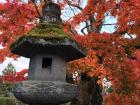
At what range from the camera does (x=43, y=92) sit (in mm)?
8883

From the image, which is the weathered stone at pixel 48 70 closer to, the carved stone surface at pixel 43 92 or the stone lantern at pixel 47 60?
the stone lantern at pixel 47 60

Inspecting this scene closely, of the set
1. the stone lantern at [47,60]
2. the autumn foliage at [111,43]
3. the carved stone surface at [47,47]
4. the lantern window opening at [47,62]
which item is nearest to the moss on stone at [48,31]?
the stone lantern at [47,60]

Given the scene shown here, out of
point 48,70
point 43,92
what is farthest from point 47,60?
point 43,92

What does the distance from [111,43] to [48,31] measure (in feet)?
17.6

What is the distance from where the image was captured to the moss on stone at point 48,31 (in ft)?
30.7

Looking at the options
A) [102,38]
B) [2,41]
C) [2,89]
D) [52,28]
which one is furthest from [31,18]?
[2,89]

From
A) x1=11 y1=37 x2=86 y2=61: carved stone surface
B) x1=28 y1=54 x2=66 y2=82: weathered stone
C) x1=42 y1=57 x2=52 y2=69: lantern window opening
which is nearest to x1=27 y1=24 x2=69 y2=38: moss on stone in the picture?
x1=11 y1=37 x2=86 y2=61: carved stone surface

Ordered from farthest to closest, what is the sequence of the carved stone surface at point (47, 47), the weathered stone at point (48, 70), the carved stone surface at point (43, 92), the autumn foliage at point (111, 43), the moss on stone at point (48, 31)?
the autumn foliage at point (111, 43) < the weathered stone at point (48, 70) < the moss on stone at point (48, 31) < the carved stone surface at point (47, 47) < the carved stone surface at point (43, 92)

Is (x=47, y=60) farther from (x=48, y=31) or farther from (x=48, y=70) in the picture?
(x=48, y=31)

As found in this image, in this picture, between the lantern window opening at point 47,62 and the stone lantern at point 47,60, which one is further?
the lantern window opening at point 47,62

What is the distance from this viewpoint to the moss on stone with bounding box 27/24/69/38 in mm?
9368

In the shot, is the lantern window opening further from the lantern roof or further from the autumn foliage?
the autumn foliage

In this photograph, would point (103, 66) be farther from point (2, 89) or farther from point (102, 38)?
point (2, 89)

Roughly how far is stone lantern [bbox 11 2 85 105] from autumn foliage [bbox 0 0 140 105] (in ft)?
12.4
